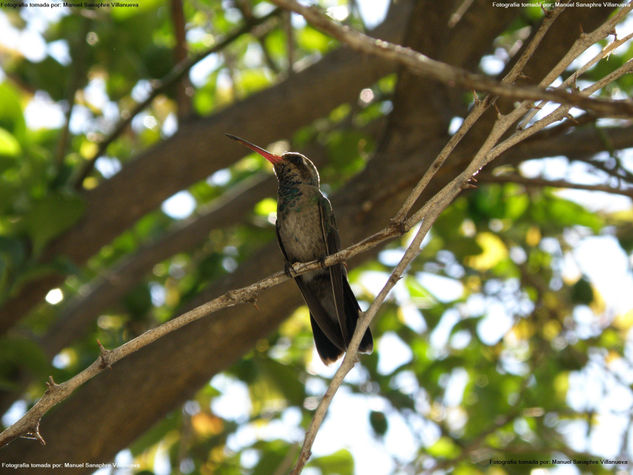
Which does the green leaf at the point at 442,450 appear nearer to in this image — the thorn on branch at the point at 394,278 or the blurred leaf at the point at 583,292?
the blurred leaf at the point at 583,292

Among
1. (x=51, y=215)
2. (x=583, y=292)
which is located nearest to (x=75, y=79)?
(x=51, y=215)

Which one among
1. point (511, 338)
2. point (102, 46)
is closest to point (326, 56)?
point (102, 46)

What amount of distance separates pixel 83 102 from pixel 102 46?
3.74 feet

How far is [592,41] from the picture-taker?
234 centimetres

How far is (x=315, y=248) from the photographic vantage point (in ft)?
14.3

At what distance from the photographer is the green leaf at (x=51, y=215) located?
396 cm

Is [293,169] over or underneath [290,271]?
over

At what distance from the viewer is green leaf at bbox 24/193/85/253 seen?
396cm

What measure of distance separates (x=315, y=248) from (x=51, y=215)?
4.99ft

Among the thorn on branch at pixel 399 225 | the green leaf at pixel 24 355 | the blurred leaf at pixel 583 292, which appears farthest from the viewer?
the blurred leaf at pixel 583 292

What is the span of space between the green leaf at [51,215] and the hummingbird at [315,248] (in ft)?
3.16

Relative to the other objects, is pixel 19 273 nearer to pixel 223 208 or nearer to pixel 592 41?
pixel 223 208

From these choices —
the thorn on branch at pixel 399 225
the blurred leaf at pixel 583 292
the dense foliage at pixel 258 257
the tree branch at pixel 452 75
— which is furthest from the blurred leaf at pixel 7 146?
the blurred leaf at pixel 583 292

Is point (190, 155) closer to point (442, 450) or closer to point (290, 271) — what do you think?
point (290, 271)
